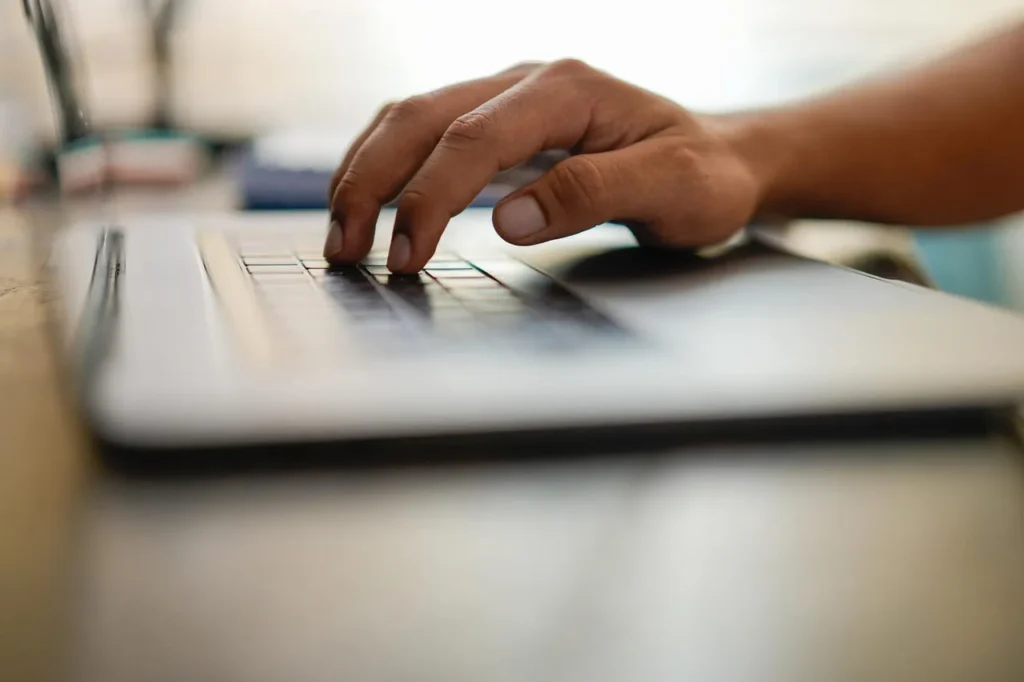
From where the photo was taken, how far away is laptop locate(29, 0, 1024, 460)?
0.25 metres

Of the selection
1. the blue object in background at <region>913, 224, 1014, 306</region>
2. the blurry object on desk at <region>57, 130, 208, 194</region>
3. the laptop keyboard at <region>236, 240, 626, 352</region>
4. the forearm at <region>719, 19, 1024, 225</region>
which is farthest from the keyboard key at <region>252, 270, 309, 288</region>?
the blue object in background at <region>913, 224, 1014, 306</region>

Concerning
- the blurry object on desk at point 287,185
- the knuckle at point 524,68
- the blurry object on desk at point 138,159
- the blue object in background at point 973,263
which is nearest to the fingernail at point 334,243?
the knuckle at point 524,68

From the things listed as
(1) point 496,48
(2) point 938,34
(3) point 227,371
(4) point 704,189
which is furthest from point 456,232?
(2) point 938,34

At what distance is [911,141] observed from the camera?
71 centimetres

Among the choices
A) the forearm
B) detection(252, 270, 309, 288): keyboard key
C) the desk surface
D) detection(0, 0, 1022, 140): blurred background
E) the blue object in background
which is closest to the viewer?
the desk surface

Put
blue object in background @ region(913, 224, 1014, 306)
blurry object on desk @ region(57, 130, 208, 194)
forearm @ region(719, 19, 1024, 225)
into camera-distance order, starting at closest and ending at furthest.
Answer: forearm @ region(719, 19, 1024, 225) < blurry object on desk @ region(57, 130, 208, 194) < blue object in background @ region(913, 224, 1014, 306)

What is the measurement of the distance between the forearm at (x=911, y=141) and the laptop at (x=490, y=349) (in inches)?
9.2

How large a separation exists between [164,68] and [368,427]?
128cm

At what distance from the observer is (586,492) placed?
0.23 meters

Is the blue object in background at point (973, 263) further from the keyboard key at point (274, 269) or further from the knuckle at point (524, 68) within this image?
the keyboard key at point (274, 269)

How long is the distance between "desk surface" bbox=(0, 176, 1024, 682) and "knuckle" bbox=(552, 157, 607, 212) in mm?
271

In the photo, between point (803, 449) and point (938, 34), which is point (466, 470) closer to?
point (803, 449)

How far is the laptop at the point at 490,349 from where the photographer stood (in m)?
0.25

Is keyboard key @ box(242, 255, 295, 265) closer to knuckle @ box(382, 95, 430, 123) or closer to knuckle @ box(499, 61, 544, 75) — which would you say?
knuckle @ box(382, 95, 430, 123)
